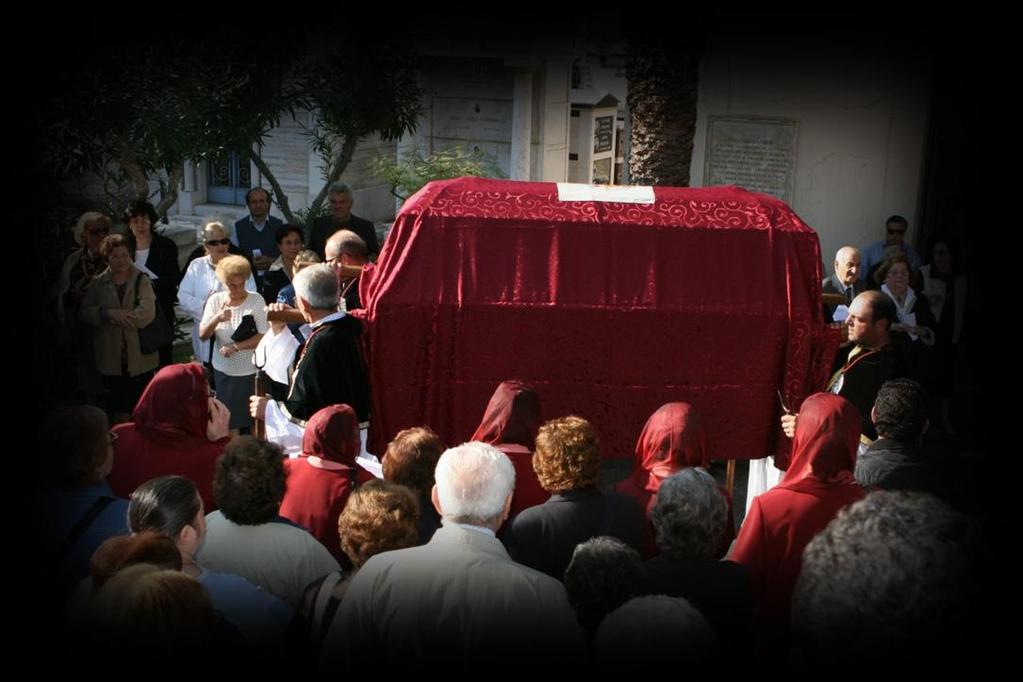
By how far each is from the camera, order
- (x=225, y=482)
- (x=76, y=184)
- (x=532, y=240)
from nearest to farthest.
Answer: (x=225, y=482) < (x=532, y=240) < (x=76, y=184)

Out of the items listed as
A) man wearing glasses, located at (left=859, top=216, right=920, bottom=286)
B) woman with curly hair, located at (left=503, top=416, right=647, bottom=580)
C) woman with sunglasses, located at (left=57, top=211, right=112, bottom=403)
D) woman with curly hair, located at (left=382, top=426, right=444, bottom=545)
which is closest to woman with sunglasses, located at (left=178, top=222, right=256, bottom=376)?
woman with sunglasses, located at (left=57, top=211, right=112, bottom=403)

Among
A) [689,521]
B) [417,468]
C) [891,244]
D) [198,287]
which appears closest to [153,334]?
[198,287]

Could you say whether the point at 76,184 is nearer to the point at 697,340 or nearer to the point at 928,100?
the point at 697,340

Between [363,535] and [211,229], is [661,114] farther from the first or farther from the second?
[363,535]

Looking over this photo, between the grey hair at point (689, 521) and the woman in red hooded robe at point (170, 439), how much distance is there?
196 centimetres

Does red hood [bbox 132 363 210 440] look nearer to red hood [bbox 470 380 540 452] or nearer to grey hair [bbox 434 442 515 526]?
red hood [bbox 470 380 540 452]

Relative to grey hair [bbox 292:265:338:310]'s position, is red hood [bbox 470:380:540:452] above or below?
below

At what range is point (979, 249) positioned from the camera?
9.28m

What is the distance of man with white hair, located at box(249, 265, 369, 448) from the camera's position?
532 cm

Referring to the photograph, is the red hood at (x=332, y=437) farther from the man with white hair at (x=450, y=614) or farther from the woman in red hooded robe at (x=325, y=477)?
the man with white hair at (x=450, y=614)

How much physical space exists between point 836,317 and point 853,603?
4888 millimetres

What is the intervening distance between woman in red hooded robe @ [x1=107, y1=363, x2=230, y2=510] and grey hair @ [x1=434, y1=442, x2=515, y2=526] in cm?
153

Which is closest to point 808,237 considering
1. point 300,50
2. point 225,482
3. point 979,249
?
point 225,482

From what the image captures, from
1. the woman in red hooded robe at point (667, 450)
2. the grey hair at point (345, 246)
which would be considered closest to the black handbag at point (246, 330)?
the grey hair at point (345, 246)
